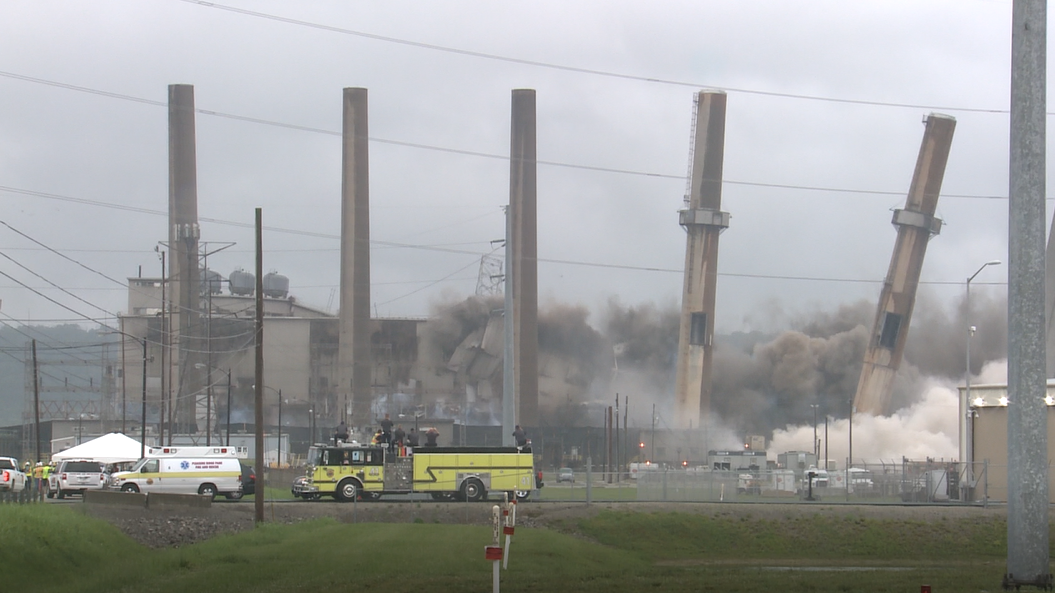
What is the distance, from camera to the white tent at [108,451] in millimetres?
56281

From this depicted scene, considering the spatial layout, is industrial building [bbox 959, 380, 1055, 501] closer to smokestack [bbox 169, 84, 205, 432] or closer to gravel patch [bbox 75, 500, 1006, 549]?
gravel patch [bbox 75, 500, 1006, 549]

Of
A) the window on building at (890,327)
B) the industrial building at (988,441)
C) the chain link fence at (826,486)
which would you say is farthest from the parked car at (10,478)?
the window on building at (890,327)

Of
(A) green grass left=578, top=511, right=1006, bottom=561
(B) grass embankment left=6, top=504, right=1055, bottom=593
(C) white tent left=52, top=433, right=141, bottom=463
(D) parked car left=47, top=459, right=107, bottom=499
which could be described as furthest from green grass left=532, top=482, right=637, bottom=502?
(C) white tent left=52, top=433, right=141, bottom=463

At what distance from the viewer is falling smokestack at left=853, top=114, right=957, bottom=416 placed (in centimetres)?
9088

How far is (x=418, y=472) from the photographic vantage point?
40.3m

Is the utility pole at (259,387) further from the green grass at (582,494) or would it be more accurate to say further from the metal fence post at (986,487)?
the metal fence post at (986,487)

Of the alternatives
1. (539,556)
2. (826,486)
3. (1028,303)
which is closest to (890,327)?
(826,486)

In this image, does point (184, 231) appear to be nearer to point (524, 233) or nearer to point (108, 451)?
A: point (524, 233)

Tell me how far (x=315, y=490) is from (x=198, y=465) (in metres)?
5.54

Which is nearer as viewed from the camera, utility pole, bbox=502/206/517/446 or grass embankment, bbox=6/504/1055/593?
grass embankment, bbox=6/504/1055/593

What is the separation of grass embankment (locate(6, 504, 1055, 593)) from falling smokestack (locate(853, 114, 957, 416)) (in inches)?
2248

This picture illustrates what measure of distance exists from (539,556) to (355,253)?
73210 mm

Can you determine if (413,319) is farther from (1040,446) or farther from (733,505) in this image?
(1040,446)

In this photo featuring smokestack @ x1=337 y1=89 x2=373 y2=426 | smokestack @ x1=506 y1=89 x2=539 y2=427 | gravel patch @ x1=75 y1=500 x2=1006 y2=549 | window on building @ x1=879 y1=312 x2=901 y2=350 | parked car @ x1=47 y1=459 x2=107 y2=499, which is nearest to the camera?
gravel patch @ x1=75 y1=500 x2=1006 y2=549
